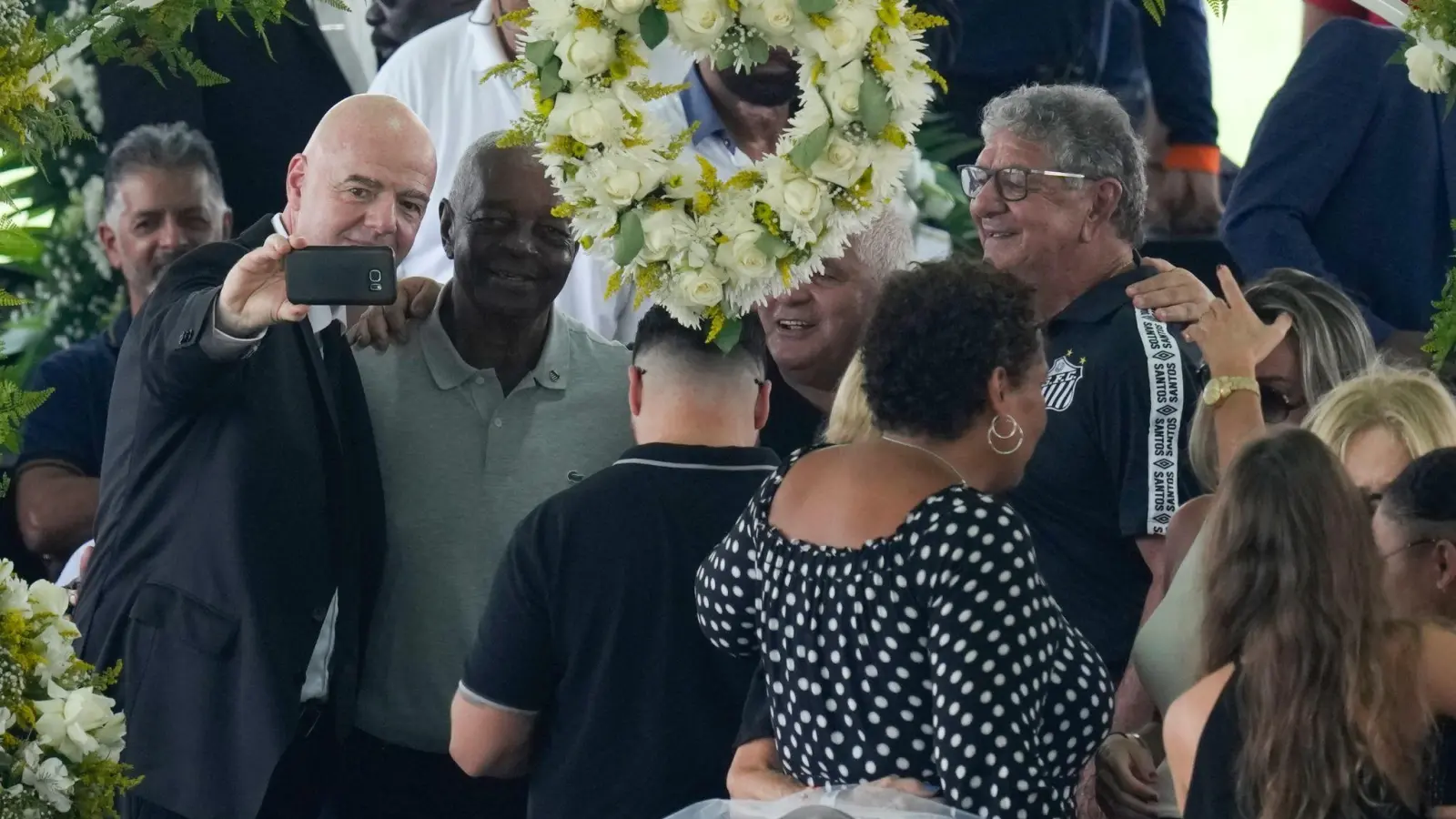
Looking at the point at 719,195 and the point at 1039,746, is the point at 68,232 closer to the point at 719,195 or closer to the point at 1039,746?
the point at 719,195

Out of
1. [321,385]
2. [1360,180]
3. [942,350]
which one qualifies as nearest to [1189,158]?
[1360,180]

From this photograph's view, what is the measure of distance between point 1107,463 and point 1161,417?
0.47 ft

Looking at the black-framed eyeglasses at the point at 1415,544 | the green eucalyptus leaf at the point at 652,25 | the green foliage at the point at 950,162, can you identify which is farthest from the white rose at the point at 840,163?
the green foliage at the point at 950,162

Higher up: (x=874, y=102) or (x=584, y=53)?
(x=584, y=53)

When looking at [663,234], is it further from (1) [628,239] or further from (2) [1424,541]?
(2) [1424,541]

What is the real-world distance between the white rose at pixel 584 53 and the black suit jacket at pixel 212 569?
29.3 inches

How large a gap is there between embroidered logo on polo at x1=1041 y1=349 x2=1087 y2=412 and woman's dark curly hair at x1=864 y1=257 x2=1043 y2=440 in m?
0.90

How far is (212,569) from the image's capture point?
373cm

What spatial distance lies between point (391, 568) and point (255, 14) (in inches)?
44.0

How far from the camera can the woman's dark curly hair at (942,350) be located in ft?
9.87

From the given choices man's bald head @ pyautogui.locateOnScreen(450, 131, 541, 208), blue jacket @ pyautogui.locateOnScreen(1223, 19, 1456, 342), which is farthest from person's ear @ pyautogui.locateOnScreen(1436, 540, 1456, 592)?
blue jacket @ pyautogui.locateOnScreen(1223, 19, 1456, 342)

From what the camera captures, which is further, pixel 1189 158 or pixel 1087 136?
pixel 1189 158

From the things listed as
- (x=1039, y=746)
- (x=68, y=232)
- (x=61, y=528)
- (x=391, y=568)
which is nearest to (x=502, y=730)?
(x=391, y=568)

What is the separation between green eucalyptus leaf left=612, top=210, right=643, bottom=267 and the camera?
3.83 meters
